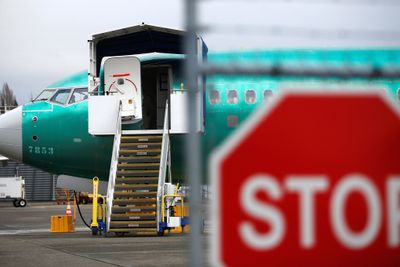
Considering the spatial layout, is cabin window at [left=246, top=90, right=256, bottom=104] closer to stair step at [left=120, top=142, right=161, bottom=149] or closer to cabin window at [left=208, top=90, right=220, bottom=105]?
cabin window at [left=208, top=90, right=220, bottom=105]

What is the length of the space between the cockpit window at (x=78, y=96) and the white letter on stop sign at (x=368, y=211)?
17.8m

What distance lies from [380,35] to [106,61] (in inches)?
642

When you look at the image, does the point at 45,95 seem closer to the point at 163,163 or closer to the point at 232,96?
the point at 163,163

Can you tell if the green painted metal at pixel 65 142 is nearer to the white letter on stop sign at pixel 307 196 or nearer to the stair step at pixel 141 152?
the stair step at pixel 141 152

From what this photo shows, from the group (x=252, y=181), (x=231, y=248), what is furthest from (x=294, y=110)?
(x=231, y=248)

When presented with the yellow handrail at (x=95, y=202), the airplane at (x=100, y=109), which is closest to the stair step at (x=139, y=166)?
the airplane at (x=100, y=109)

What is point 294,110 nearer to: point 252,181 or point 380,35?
point 252,181

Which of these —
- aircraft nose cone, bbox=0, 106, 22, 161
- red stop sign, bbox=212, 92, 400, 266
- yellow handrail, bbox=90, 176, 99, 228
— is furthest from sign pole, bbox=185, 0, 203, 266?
aircraft nose cone, bbox=0, 106, 22, 161

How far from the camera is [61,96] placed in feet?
69.6

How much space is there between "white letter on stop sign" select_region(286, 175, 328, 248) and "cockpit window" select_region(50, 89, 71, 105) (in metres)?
18.0

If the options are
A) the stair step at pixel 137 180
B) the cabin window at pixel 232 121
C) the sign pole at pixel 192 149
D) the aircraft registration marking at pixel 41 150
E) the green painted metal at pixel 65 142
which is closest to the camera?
the sign pole at pixel 192 149

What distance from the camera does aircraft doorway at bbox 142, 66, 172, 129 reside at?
846 inches

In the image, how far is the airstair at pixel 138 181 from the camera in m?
18.5

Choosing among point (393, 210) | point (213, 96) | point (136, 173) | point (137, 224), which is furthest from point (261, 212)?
point (136, 173)
